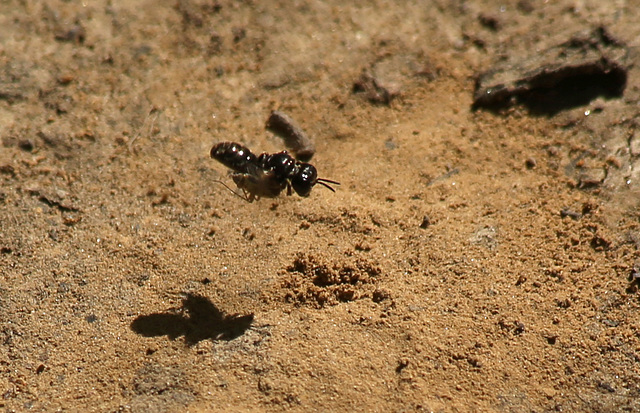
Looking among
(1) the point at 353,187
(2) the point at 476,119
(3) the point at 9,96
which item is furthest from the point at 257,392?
(3) the point at 9,96

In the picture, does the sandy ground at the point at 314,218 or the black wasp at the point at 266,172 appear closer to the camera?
the sandy ground at the point at 314,218

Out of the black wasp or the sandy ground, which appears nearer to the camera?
the sandy ground

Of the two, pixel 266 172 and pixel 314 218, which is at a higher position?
pixel 266 172

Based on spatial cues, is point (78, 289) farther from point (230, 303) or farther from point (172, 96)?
point (172, 96)
